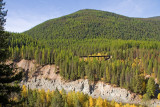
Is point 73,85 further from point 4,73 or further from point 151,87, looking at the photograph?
point 4,73

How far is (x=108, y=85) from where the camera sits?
77.4m

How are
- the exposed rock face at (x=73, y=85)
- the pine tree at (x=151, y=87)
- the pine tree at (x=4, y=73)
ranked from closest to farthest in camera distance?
the pine tree at (x=4, y=73) < the pine tree at (x=151, y=87) < the exposed rock face at (x=73, y=85)

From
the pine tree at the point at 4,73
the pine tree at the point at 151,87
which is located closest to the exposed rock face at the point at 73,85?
the pine tree at the point at 151,87

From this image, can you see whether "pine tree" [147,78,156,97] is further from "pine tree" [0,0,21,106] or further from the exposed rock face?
"pine tree" [0,0,21,106]

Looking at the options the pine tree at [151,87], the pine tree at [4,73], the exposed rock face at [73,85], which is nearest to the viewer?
the pine tree at [4,73]

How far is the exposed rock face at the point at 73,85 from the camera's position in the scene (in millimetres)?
71019

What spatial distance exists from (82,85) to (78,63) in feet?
51.7

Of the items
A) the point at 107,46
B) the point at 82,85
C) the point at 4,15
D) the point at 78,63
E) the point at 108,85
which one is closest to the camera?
the point at 4,15

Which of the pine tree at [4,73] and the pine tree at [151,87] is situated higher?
the pine tree at [4,73]

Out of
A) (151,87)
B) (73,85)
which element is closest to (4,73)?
(151,87)

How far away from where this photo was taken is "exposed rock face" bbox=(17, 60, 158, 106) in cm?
7102

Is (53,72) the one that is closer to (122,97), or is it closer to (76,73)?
(76,73)

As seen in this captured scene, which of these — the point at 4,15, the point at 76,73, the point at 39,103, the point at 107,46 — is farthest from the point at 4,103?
the point at 107,46

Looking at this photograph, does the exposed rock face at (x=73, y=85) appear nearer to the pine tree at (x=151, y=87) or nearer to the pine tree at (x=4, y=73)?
the pine tree at (x=151, y=87)
